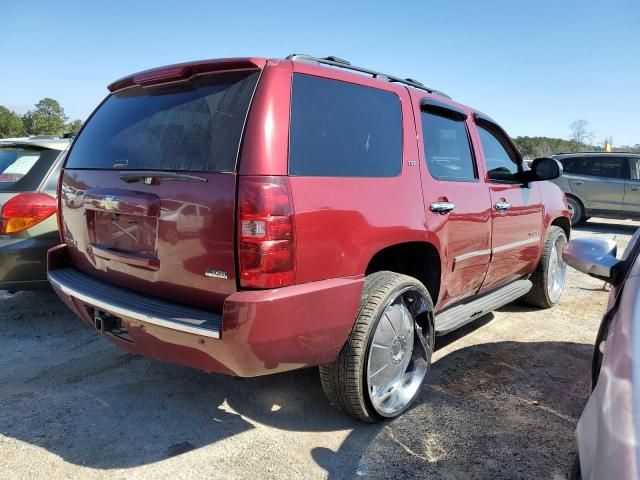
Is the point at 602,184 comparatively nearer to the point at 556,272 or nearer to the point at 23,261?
the point at 556,272

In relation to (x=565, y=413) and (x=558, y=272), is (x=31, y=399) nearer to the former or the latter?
(x=565, y=413)

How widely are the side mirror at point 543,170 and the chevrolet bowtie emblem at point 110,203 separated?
3.30 metres

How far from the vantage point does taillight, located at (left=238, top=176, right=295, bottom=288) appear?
2.10 m

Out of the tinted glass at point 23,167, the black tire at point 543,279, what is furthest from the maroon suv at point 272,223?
the black tire at point 543,279

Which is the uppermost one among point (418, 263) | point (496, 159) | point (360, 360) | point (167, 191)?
point (496, 159)

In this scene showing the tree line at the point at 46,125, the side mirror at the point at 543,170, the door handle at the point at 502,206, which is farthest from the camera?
the tree line at the point at 46,125

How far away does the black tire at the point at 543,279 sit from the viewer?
16.0 ft

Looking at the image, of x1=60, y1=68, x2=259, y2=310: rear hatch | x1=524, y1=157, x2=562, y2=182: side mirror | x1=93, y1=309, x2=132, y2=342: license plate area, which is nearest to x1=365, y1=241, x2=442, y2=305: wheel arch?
x1=60, y1=68, x2=259, y2=310: rear hatch

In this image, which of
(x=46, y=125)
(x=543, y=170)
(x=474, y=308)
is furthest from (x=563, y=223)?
(x=46, y=125)

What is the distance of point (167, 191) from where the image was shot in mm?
2311

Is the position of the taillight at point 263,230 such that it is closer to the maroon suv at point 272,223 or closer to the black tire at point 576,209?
the maroon suv at point 272,223

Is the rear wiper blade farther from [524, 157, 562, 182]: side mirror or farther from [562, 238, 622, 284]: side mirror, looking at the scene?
[524, 157, 562, 182]: side mirror

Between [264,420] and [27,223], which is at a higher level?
[27,223]

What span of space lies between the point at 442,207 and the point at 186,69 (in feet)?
5.54
